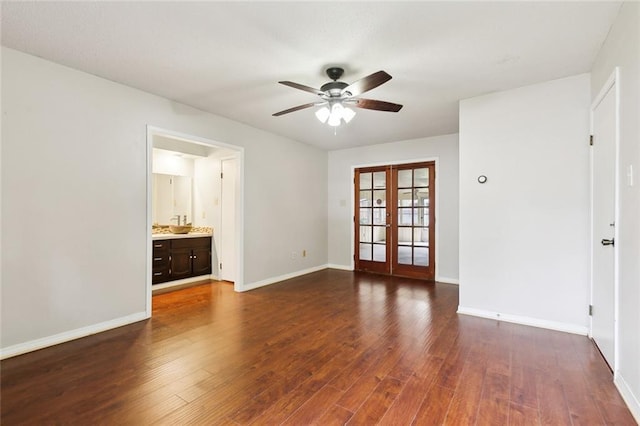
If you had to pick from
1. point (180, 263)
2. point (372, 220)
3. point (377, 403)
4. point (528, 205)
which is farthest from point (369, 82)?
point (180, 263)

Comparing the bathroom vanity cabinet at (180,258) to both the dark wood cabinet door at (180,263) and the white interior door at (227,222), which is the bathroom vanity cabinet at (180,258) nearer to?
the dark wood cabinet door at (180,263)

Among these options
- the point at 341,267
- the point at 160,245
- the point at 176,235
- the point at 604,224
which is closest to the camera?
the point at 604,224

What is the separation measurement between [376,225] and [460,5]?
172 inches

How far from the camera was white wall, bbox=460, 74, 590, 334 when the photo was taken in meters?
2.96

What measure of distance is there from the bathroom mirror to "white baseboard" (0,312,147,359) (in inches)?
94.2

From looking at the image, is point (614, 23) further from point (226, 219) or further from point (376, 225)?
point (226, 219)

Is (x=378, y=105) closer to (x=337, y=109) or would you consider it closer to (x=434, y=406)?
(x=337, y=109)

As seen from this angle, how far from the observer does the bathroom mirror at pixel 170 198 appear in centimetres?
523

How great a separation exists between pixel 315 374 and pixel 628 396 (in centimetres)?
200

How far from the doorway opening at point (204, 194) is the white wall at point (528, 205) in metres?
3.23

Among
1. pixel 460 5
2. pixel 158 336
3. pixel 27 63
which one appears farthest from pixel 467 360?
pixel 27 63

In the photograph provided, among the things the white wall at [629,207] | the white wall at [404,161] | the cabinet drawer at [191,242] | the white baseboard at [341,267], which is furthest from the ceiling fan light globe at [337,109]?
the white baseboard at [341,267]

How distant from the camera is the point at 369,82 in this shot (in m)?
2.40

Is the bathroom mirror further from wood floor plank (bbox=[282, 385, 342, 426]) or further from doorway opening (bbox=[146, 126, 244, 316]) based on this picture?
wood floor plank (bbox=[282, 385, 342, 426])
